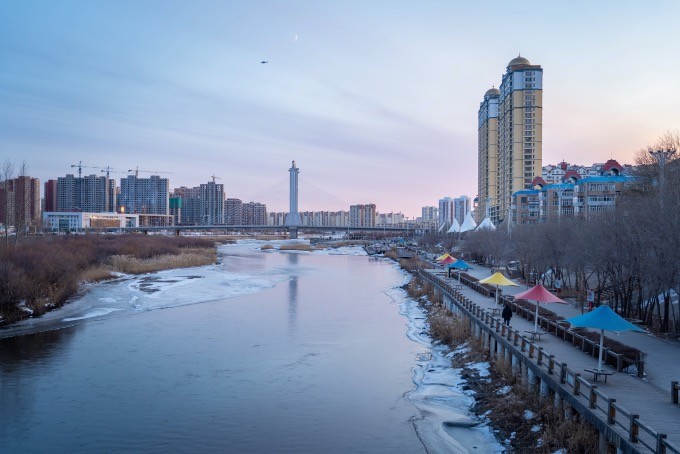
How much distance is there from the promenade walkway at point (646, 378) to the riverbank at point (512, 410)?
105cm

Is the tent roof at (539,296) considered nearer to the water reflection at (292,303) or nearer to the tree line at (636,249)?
the tree line at (636,249)

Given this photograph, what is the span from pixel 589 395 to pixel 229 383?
9.68 meters

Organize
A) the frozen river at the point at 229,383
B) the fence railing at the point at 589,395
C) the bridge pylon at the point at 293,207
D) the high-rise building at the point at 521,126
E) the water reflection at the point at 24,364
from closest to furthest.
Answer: the fence railing at the point at 589,395, the frozen river at the point at 229,383, the water reflection at the point at 24,364, the high-rise building at the point at 521,126, the bridge pylon at the point at 293,207

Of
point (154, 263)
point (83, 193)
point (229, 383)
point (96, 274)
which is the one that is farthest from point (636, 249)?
point (83, 193)

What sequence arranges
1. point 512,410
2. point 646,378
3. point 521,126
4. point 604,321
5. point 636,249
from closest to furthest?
point 604,321
point 646,378
point 512,410
point 636,249
point 521,126

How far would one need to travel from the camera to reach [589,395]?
1041 centimetres

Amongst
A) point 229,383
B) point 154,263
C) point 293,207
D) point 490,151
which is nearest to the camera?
point 229,383

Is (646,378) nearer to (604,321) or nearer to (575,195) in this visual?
(604,321)

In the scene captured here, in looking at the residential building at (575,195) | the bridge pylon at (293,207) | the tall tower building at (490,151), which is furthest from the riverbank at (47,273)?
the tall tower building at (490,151)

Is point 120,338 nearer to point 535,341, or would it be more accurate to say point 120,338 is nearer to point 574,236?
point 535,341

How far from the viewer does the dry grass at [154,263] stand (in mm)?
46275

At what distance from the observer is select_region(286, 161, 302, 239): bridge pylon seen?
130 m

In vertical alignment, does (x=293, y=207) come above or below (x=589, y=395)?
above

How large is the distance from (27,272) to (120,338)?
352 inches
